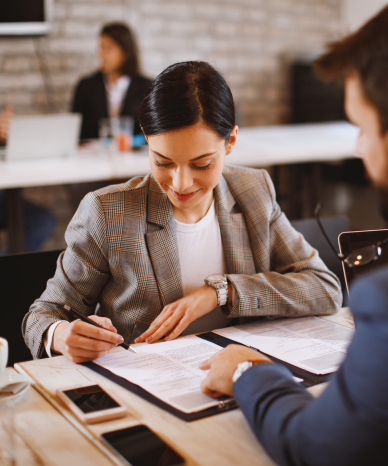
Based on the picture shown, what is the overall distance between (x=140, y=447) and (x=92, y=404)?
0.14 metres

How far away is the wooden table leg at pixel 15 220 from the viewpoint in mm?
2766

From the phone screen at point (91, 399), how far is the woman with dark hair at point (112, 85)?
10.5 feet

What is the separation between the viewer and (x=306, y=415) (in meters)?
0.63

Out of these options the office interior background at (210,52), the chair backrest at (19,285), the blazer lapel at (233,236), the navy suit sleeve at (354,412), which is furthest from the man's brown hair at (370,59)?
the office interior background at (210,52)

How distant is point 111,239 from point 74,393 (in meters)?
0.43

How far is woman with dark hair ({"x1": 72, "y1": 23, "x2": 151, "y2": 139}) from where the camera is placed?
3861mm

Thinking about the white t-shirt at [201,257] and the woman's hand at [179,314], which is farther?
the white t-shirt at [201,257]

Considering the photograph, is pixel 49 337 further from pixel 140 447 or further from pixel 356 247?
pixel 356 247

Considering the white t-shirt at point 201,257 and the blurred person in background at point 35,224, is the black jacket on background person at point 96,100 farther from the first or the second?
the white t-shirt at point 201,257

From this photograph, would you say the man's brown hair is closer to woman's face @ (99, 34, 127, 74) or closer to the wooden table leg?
the wooden table leg

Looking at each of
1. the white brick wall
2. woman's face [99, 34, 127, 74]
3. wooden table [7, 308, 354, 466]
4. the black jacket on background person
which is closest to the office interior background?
the white brick wall

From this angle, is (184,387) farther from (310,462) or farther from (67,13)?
(67,13)

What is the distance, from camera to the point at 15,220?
2826 mm

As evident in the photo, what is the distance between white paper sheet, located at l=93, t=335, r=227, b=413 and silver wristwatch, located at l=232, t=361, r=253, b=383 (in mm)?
58
